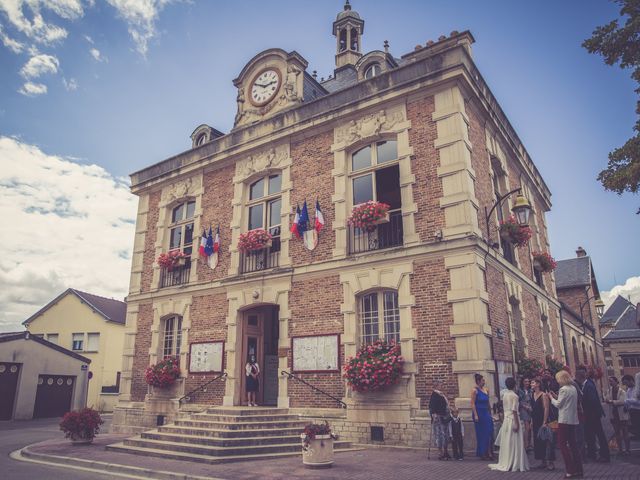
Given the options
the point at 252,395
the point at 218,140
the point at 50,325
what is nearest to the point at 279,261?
the point at 252,395

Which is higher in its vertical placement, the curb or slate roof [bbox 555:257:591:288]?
slate roof [bbox 555:257:591:288]

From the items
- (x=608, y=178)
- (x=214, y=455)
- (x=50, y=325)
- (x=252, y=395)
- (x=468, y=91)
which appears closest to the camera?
(x=214, y=455)

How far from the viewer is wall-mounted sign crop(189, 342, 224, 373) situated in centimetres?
1458

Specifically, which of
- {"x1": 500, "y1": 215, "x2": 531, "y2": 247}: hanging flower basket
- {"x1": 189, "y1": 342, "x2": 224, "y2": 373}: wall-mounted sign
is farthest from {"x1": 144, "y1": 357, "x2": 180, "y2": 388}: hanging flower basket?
{"x1": 500, "y1": 215, "x2": 531, "y2": 247}: hanging flower basket

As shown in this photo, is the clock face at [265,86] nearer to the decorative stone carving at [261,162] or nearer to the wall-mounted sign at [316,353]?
the decorative stone carving at [261,162]

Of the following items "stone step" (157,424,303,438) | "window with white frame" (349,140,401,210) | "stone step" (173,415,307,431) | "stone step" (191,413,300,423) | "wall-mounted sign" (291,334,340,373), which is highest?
"window with white frame" (349,140,401,210)

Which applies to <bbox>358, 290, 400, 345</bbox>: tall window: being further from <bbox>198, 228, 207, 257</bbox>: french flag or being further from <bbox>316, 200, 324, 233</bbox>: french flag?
<bbox>198, 228, 207, 257</bbox>: french flag

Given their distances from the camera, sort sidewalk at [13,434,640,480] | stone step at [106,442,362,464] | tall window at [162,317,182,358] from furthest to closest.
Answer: tall window at [162,317,182,358]
stone step at [106,442,362,464]
sidewalk at [13,434,640,480]

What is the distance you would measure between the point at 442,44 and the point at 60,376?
81.5ft

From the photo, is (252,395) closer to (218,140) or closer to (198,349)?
(198,349)

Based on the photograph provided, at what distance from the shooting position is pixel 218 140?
54.7 feet

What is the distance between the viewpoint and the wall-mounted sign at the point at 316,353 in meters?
12.3

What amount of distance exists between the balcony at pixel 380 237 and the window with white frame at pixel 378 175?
513 millimetres

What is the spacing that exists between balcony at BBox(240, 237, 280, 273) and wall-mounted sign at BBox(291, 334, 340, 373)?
261 centimetres
